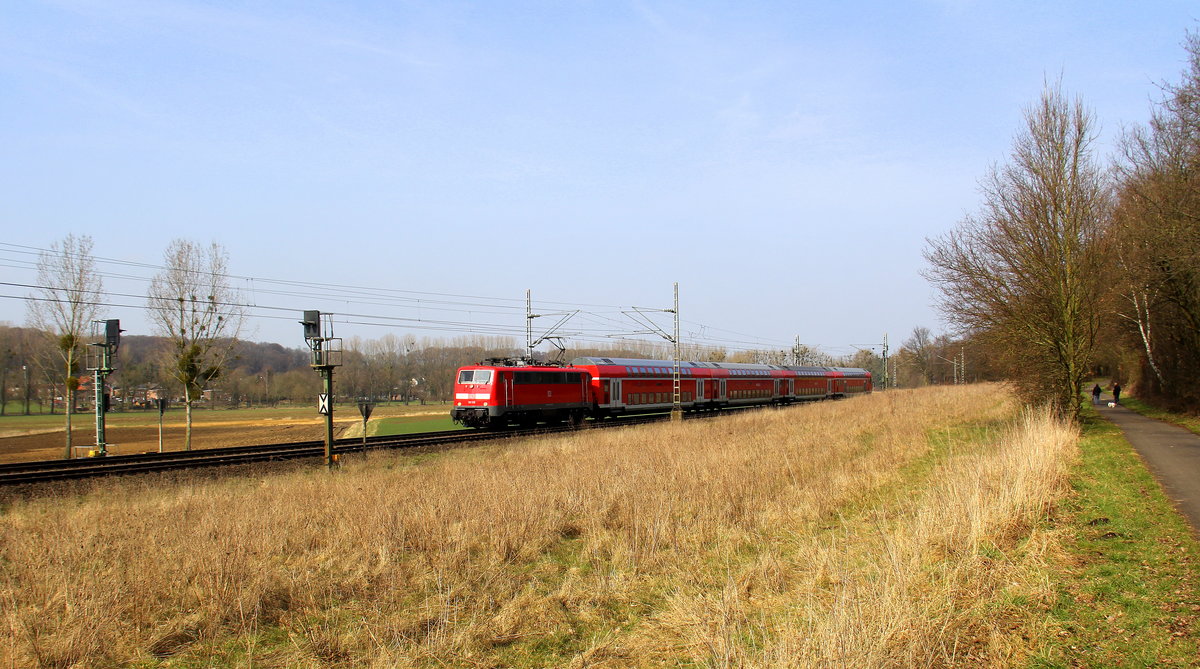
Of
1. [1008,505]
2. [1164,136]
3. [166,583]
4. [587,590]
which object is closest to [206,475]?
[166,583]

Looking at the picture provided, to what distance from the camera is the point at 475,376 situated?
2641 cm

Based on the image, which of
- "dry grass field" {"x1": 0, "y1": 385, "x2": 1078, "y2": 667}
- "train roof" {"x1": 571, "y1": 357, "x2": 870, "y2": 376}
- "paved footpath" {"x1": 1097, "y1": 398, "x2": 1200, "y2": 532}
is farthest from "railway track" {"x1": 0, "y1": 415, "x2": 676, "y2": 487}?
"paved footpath" {"x1": 1097, "y1": 398, "x2": 1200, "y2": 532}

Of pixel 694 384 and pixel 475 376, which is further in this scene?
pixel 694 384

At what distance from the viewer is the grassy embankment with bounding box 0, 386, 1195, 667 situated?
5.50 metres

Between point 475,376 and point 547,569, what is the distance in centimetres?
1836

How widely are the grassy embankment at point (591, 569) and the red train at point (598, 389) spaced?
40.8ft

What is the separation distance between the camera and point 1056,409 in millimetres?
20000

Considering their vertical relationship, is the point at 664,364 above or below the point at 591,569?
above

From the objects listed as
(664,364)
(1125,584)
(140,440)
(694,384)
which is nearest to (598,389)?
(664,364)

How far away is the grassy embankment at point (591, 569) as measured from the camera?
5.50m

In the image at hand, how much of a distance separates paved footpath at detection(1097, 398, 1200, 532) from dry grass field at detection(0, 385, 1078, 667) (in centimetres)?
145

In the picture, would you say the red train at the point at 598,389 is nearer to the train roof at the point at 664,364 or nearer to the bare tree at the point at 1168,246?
the train roof at the point at 664,364

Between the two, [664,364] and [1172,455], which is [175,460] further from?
[1172,455]

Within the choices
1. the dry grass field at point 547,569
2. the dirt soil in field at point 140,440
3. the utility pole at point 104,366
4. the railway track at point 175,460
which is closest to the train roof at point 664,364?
the railway track at point 175,460
